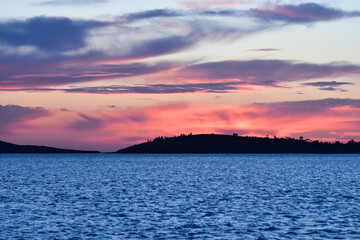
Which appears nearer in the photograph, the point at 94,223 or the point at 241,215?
the point at 94,223

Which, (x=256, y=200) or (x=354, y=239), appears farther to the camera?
(x=256, y=200)

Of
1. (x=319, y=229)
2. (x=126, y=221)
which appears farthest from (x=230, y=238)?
(x=126, y=221)

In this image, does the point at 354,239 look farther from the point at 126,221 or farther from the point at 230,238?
the point at 126,221

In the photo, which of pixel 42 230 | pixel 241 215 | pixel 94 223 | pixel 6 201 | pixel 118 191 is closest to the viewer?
pixel 42 230

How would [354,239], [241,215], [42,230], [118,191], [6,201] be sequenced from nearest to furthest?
[354,239] → [42,230] → [241,215] → [6,201] → [118,191]

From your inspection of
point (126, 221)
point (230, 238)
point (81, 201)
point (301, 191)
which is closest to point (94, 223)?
point (126, 221)

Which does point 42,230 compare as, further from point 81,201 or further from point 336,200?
point 336,200

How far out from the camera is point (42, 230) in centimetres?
4716

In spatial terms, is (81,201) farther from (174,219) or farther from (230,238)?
(230,238)

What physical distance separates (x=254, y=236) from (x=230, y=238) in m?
2.15

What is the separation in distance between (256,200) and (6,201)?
32241mm

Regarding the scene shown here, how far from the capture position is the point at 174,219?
175ft

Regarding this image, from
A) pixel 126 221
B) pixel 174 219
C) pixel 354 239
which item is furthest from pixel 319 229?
pixel 126 221

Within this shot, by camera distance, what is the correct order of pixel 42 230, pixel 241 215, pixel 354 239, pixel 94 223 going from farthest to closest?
pixel 241 215, pixel 94 223, pixel 42 230, pixel 354 239
